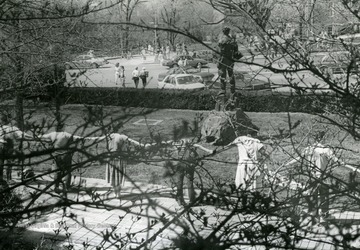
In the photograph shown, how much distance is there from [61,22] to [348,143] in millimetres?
9459

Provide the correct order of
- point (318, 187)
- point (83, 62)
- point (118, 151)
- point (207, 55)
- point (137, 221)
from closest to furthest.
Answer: point (118, 151) < point (318, 187) < point (207, 55) < point (137, 221) < point (83, 62)

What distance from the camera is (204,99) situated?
70.4ft

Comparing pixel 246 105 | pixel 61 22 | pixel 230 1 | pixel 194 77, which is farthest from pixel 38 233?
pixel 194 77

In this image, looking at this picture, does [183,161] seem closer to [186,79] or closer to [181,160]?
[181,160]

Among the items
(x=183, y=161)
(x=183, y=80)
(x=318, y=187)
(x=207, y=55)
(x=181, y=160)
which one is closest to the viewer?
(x=181, y=160)

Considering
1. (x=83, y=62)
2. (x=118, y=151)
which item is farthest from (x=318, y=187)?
(x=83, y=62)

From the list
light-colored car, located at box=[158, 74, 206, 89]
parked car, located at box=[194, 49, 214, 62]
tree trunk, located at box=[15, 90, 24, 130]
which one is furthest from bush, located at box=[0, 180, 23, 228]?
light-colored car, located at box=[158, 74, 206, 89]

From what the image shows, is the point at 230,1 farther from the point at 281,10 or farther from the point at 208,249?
the point at 281,10

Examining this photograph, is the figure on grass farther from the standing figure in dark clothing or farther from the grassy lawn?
the grassy lawn

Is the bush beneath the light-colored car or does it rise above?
above

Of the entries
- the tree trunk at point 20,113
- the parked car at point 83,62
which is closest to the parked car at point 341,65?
the tree trunk at point 20,113

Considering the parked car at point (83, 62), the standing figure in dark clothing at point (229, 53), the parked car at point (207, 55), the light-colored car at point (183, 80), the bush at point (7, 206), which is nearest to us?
the bush at point (7, 206)

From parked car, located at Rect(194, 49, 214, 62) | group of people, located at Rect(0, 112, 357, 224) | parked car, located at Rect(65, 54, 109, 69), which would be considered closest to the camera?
group of people, located at Rect(0, 112, 357, 224)

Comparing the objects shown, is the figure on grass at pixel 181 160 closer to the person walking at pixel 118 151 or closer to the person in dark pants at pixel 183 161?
the person in dark pants at pixel 183 161
